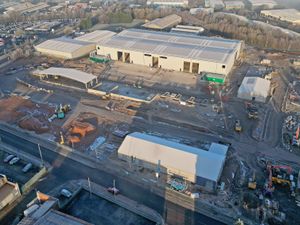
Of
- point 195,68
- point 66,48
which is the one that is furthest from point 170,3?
point 195,68

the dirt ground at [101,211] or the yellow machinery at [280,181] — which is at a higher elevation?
the yellow machinery at [280,181]

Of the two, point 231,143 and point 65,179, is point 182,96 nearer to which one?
point 231,143

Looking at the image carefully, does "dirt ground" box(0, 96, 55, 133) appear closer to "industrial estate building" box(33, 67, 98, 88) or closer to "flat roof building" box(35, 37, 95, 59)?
"industrial estate building" box(33, 67, 98, 88)

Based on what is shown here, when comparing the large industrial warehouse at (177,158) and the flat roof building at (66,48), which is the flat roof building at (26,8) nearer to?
the flat roof building at (66,48)

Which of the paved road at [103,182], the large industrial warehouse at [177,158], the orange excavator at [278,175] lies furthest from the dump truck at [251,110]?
the paved road at [103,182]

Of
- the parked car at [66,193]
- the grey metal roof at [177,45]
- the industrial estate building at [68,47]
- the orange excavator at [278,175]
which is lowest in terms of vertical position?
the parked car at [66,193]

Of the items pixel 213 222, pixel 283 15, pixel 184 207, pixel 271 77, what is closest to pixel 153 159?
pixel 184 207
